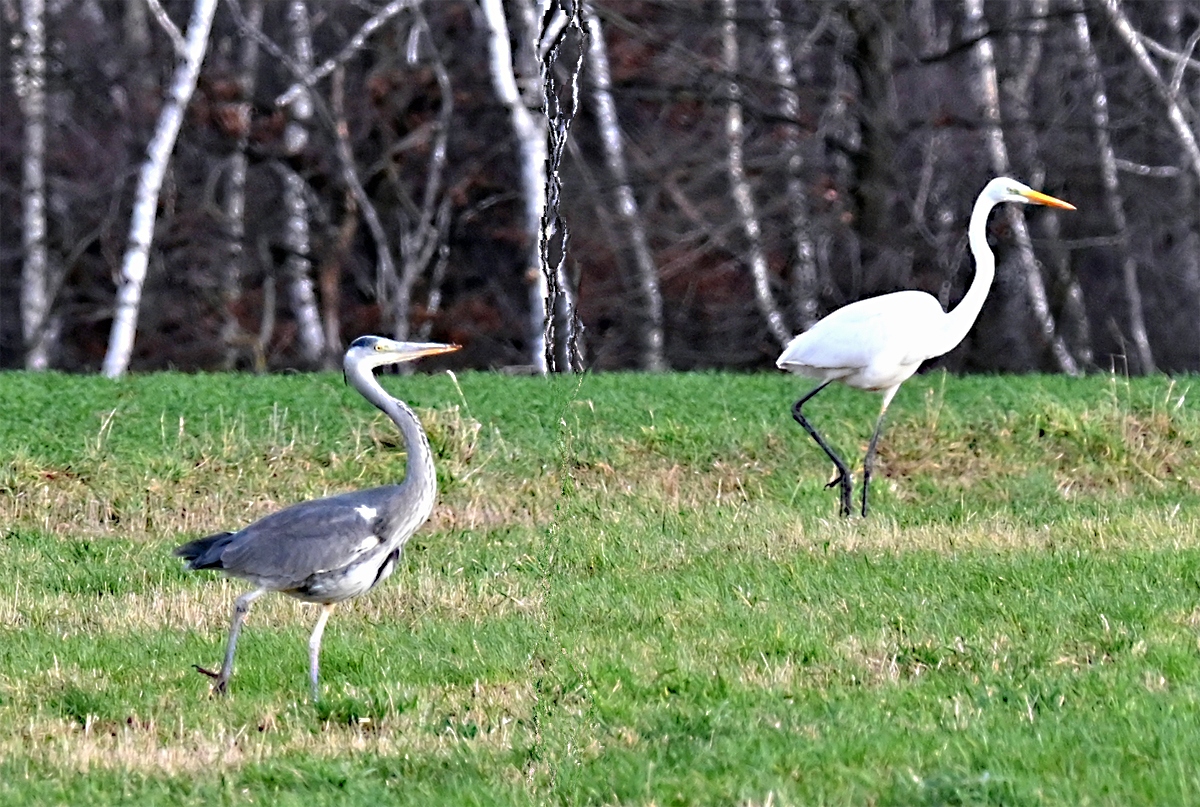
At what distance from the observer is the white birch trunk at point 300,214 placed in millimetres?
24422

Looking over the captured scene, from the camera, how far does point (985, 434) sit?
1299 cm

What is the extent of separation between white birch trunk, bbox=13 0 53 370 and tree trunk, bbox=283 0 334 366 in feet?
11.3

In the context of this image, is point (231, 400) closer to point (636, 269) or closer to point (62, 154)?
point (636, 269)

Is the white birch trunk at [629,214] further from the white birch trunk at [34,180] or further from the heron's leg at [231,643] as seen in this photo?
the heron's leg at [231,643]

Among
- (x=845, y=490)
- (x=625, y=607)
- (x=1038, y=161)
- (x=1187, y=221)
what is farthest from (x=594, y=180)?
(x=625, y=607)

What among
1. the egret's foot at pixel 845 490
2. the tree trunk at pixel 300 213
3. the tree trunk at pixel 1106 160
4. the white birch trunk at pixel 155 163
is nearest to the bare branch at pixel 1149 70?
the tree trunk at pixel 1106 160

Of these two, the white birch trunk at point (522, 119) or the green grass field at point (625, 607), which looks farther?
the white birch trunk at point (522, 119)

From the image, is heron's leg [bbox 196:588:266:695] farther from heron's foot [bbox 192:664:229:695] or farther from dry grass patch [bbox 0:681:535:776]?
dry grass patch [bbox 0:681:535:776]

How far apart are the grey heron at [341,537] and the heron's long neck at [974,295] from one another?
5.93 metres

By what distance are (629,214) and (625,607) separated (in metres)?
14.8

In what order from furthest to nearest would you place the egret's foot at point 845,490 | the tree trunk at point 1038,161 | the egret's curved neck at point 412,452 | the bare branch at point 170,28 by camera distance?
the tree trunk at point 1038,161
the bare branch at point 170,28
the egret's foot at point 845,490
the egret's curved neck at point 412,452

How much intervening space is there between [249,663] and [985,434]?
745 centimetres

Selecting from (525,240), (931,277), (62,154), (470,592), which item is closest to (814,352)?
(470,592)

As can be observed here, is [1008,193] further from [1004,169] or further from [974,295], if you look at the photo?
[1004,169]
